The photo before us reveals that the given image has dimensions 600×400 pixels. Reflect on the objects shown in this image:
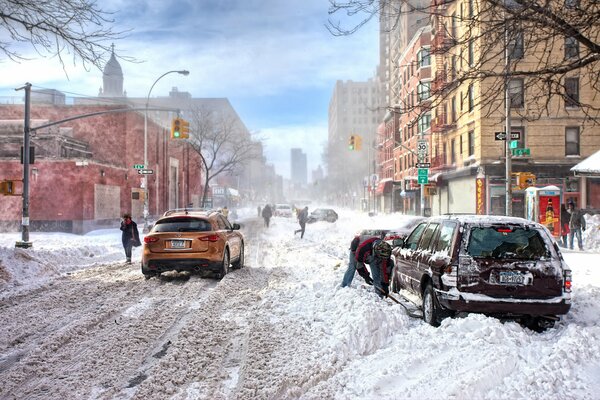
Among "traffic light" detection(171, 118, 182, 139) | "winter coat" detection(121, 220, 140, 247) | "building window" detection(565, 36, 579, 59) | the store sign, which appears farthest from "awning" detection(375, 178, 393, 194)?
"building window" detection(565, 36, 579, 59)

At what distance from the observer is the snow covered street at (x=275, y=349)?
470 centimetres

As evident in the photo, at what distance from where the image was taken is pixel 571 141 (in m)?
31.9

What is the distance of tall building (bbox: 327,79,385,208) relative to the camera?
102000mm

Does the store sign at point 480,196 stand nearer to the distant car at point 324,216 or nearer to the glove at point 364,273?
the distant car at point 324,216

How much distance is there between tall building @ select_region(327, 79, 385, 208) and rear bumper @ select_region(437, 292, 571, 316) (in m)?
58.0

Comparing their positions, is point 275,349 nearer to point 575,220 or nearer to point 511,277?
point 511,277

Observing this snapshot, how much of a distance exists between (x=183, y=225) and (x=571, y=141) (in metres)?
28.6

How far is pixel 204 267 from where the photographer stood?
39.5 ft

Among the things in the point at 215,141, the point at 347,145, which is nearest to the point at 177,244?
the point at 215,141

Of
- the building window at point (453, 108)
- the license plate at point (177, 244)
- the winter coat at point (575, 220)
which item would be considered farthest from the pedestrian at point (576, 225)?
the building window at point (453, 108)

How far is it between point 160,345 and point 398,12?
18.8 feet

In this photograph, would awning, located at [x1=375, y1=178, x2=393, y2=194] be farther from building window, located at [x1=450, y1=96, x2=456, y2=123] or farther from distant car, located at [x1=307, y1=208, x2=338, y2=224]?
building window, located at [x1=450, y1=96, x2=456, y2=123]

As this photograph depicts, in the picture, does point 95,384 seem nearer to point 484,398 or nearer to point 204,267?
point 484,398

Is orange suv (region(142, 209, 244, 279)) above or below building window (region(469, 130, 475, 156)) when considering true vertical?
below
